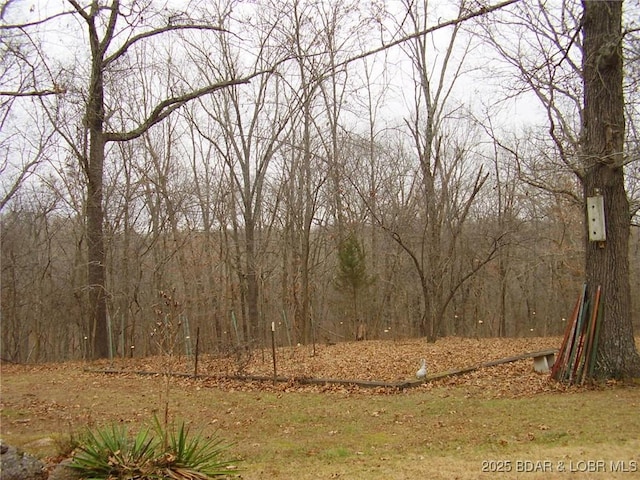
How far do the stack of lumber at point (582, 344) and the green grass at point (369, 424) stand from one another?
46 cm

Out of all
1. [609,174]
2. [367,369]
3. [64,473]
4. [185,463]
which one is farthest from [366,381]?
[64,473]

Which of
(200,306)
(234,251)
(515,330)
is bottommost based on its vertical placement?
(515,330)

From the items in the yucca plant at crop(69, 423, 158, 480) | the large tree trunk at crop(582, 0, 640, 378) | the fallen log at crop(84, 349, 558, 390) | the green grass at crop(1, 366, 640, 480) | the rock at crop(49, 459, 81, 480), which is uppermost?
the large tree trunk at crop(582, 0, 640, 378)

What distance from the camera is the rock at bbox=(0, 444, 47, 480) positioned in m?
4.01

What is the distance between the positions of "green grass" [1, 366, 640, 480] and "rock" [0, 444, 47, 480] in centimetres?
85

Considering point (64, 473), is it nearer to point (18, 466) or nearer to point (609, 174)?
point (18, 466)

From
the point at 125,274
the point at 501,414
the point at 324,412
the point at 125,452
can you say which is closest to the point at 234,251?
the point at 125,274

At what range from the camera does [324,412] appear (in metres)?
7.24

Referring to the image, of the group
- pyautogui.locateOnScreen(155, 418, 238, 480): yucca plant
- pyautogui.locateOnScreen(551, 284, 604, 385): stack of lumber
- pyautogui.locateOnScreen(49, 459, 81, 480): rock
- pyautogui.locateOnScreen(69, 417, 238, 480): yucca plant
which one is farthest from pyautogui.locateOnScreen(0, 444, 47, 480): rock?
pyautogui.locateOnScreen(551, 284, 604, 385): stack of lumber

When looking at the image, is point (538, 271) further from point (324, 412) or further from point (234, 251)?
point (324, 412)

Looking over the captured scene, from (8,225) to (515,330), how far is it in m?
20.8

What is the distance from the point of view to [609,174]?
8000 millimetres

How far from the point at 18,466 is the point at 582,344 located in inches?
279

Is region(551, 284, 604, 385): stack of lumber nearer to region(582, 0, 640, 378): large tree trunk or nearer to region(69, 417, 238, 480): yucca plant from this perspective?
region(582, 0, 640, 378): large tree trunk
